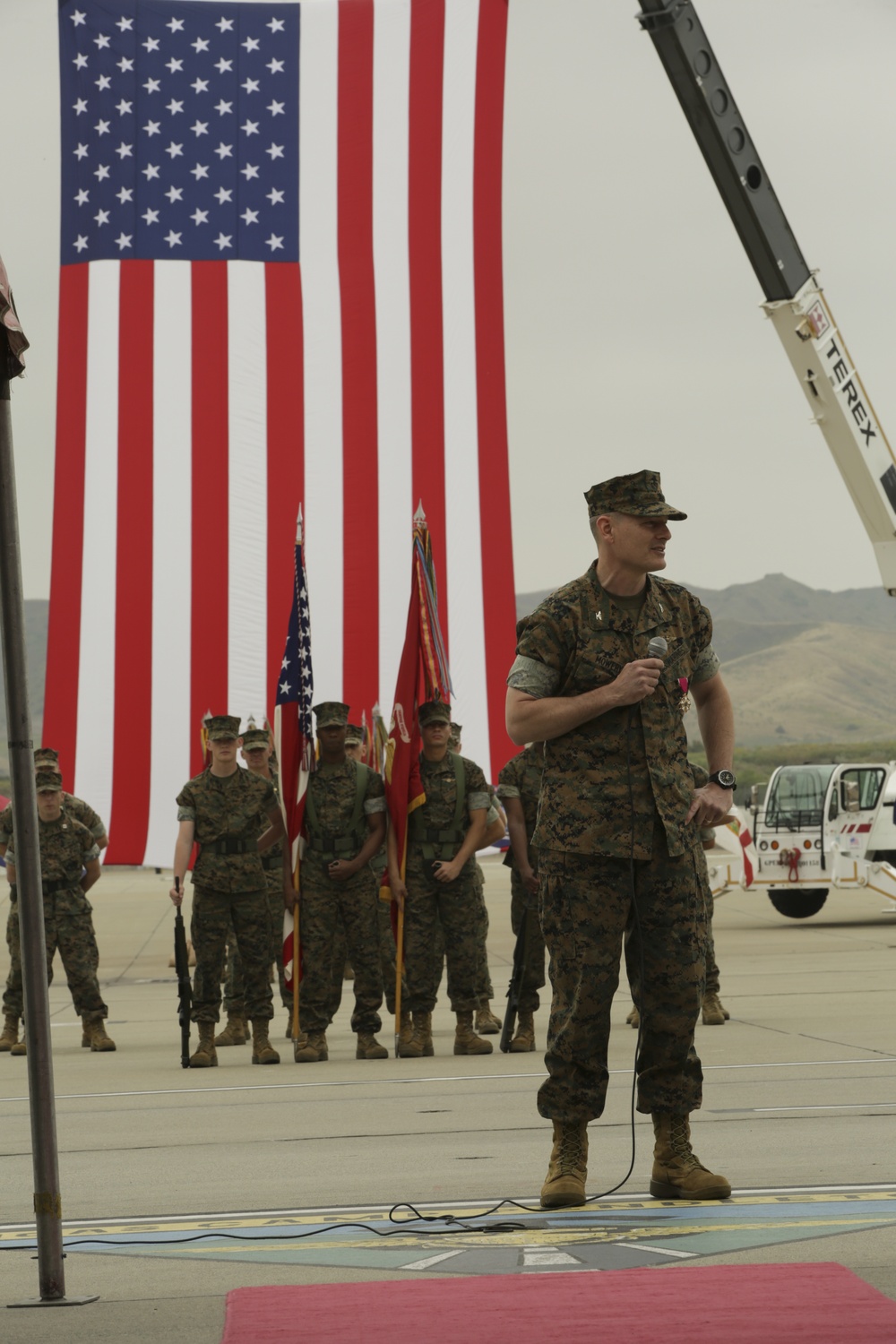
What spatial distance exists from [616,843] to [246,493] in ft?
49.9

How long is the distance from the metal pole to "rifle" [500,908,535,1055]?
18.1 feet

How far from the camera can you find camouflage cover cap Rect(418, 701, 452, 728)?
33.0 feet

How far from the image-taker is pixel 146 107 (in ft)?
69.0

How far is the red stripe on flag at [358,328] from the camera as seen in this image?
19.8 meters

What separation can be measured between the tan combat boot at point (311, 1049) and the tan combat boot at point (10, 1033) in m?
2.00

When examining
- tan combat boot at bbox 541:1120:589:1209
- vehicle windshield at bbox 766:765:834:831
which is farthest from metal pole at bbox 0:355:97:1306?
vehicle windshield at bbox 766:765:834:831

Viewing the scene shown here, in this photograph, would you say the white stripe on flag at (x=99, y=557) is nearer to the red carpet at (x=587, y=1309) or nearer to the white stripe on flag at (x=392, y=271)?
the white stripe on flag at (x=392, y=271)

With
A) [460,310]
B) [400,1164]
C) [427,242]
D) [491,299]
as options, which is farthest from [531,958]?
[427,242]

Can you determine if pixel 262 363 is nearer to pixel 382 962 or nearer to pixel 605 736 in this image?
pixel 382 962

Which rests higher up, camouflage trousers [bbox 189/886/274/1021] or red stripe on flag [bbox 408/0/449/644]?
red stripe on flag [bbox 408/0/449/644]

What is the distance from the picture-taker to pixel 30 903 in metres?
4.01

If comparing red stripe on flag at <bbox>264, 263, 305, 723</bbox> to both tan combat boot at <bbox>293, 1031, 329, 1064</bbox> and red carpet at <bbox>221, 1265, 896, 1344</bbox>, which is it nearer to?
tan combat boot at <bbox>293, 1031, 329, 1064</bbox>

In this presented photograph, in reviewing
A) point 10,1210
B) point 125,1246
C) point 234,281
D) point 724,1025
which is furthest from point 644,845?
point 234,281

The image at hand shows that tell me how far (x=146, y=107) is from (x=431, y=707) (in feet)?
43.8
